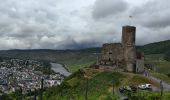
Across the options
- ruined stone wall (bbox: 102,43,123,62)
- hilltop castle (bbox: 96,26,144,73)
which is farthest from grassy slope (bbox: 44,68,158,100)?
ruined stone wall (bbox: 102,43,123,62)

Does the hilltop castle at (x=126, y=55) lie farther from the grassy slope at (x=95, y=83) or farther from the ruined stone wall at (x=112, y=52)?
the grassy slope at (x=95, y=83)

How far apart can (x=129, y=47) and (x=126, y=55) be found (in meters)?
2.29

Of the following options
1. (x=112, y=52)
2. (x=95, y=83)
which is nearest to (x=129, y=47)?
(x=112, y=52)

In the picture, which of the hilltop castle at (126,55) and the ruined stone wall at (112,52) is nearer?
the hilltop castle at (126,55)

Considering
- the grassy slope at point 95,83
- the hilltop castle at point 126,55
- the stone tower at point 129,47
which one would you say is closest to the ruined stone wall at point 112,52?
the hilltop castle at point 126,55

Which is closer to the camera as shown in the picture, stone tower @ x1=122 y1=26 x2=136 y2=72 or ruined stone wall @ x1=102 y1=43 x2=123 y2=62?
stone tower @ x1=122 y1=26 x2=136 y2=72

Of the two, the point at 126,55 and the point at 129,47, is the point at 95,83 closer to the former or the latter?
the point at 126,55

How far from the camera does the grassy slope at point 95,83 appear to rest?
Result: 90.2 m

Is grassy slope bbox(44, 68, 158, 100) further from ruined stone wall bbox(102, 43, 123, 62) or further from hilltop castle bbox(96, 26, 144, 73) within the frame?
ruined stone wall bbox(102, 43, 123, 62)

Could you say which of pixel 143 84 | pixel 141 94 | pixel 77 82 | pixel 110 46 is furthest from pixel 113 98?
pixel 110 46

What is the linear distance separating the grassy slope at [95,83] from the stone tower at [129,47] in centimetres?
564

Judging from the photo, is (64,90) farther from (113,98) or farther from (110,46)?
(113,98)

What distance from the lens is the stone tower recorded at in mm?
101750

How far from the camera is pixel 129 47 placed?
335ft
